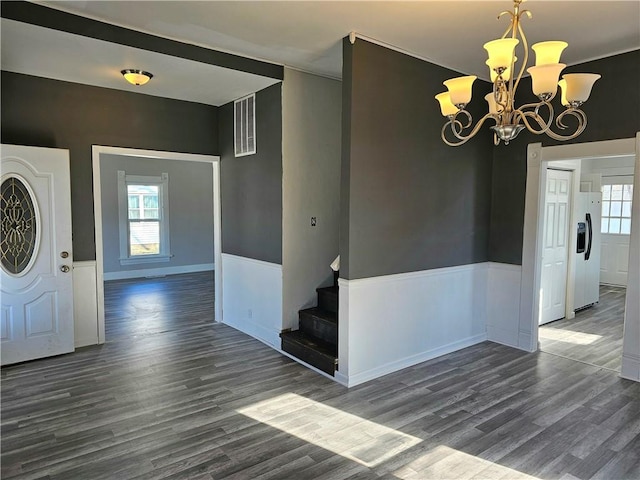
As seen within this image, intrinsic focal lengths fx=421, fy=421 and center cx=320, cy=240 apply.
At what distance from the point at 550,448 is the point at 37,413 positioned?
3.61m

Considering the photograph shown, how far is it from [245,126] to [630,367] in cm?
455

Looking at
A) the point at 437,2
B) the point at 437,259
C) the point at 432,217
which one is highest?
the point at 437,2

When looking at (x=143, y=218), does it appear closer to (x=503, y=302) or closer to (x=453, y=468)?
(x=503, y=302)

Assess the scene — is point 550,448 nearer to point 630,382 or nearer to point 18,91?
point 630,382

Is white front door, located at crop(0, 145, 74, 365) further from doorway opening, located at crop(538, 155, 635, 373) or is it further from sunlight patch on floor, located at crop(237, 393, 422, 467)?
doorway opening, located at crop(538, 155, 635, 373)

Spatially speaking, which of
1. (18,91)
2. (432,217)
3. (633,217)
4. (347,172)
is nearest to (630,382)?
(633,217)

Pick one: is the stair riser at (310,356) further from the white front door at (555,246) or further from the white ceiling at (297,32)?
the white front door at (555,246)

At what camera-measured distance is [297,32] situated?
3.37 m

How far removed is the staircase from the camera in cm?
392

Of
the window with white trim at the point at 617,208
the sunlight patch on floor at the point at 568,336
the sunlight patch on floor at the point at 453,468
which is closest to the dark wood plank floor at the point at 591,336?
the sunlight patch on floor at the point at 568,336

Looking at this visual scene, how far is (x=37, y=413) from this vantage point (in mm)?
3123

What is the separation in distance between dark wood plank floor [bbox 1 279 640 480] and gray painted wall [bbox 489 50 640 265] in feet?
4.22

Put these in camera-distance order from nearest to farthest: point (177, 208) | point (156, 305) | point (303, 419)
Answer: point (303, 419) → point (156, 305) → point (177, 208)

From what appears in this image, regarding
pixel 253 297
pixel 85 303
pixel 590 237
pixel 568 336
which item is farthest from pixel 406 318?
pixel 590 237
